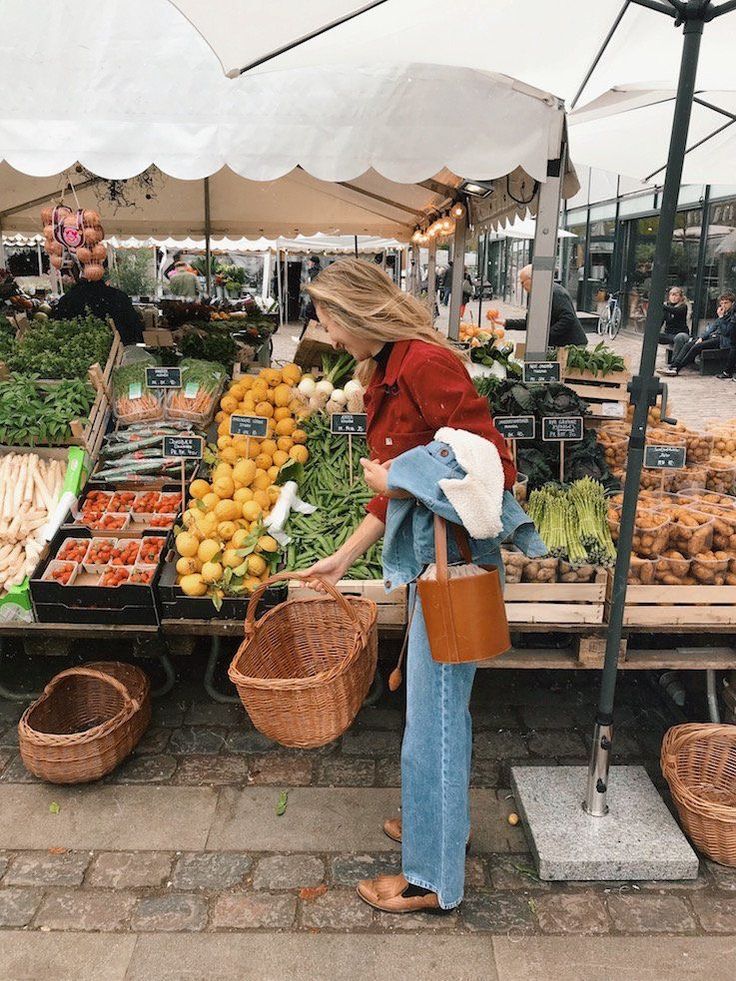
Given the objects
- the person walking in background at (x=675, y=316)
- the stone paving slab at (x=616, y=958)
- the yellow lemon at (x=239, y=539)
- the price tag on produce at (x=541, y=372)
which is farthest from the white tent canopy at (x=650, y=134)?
the person walking in background at (x=675, y=316)

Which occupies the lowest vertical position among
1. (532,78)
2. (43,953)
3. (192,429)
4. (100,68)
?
(43,953)

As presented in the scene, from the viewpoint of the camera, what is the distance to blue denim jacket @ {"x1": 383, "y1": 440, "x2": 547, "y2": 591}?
212 cm

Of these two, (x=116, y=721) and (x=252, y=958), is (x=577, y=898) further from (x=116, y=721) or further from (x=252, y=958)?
(x=116, y=721)

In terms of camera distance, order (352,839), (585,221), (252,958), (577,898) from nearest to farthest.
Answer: (252,958) < (577,898) < (352,839) < (585,221)

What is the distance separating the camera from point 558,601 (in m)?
3.27

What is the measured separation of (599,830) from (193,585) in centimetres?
201

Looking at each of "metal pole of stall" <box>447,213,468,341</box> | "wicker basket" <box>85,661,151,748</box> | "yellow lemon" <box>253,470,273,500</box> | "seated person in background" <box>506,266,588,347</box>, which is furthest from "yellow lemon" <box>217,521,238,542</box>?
"metal pole of stall" <box>447,213,468,341</box>

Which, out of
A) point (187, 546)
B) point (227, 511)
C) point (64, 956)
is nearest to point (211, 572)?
point (187, 546)

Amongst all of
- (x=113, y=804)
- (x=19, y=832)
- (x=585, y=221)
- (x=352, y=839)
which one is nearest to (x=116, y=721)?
(x=113, y=804)

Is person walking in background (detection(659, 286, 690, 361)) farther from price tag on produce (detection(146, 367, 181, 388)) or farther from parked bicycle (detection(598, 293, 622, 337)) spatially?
price tag on produce (detection(146, 367, 181, 388))

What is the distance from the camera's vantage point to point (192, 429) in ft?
15.9

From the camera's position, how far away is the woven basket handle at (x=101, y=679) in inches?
130

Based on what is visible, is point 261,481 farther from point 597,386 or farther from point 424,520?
point 597,386

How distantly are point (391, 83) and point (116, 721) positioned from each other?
3392mm
